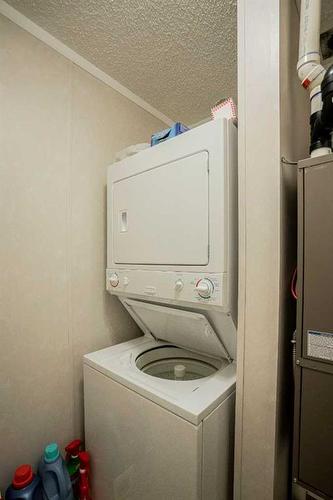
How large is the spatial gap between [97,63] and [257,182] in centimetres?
190

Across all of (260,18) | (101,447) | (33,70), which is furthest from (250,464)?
(33,70)

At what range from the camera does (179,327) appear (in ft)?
6.40

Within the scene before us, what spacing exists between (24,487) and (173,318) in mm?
1434

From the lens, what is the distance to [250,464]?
4.22 feet

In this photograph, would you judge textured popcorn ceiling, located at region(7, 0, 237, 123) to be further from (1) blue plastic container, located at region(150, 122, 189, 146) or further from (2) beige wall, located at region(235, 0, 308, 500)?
(1) blue plastic container, located at region(150, 122, 189, 146)

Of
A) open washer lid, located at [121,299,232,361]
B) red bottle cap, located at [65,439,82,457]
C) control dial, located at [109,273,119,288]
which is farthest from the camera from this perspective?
control dial, located at [109,273,119,288]

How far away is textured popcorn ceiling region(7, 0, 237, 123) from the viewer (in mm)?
1643

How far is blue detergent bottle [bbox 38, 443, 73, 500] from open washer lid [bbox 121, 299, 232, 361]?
1095 millimetres

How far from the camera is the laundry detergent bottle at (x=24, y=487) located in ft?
5.02

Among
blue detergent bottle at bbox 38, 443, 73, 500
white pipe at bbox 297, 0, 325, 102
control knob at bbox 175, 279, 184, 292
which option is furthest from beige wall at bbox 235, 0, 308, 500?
blue detergent bottle at bbox 38, 443, 73, 500

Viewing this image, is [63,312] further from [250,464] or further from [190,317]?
[250,464]

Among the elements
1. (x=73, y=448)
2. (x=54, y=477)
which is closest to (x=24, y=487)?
(x=54, y=477)

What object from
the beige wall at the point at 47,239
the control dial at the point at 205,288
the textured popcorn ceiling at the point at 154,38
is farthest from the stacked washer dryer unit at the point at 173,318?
the textured popcorn ceiling at the point at 154,38

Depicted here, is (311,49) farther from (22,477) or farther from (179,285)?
(22,477)
